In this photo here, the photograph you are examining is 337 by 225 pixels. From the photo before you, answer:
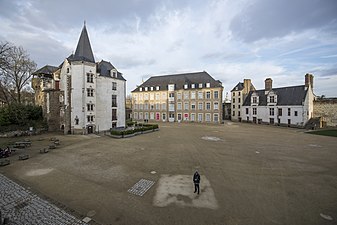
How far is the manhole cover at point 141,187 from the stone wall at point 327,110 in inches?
1680

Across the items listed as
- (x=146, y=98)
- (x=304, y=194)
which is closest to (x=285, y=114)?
(x=304, y=194)

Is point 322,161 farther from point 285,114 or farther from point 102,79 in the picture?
point 102,79

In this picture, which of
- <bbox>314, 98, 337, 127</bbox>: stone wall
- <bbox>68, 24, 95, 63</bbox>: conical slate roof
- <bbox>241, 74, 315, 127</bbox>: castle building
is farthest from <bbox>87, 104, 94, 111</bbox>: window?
<bbox>314, 98, 337, 127</bbox>: stone wall

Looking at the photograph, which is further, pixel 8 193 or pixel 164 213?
pixel 8 193

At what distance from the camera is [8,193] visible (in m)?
7.80

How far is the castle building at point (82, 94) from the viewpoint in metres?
24.9

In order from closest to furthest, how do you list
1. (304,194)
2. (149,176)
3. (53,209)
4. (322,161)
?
(53,209) → (304,194) → (149,176) → (322,161)

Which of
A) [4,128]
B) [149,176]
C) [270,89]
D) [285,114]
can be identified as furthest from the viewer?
[270,89]

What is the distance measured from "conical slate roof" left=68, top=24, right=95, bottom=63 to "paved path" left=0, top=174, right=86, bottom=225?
22.6 metres

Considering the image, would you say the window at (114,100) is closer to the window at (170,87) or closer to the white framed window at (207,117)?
the window at (170,87)

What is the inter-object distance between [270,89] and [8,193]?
160 feet

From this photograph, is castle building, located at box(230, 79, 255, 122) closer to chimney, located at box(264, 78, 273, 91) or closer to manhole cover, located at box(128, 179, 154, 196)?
chimney, located at box(264, 78, 273, 91)

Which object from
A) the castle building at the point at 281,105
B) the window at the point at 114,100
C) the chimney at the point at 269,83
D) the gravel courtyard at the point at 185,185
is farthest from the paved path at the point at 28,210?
the chimney at the point at 269,83

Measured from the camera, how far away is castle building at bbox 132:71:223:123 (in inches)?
1617
